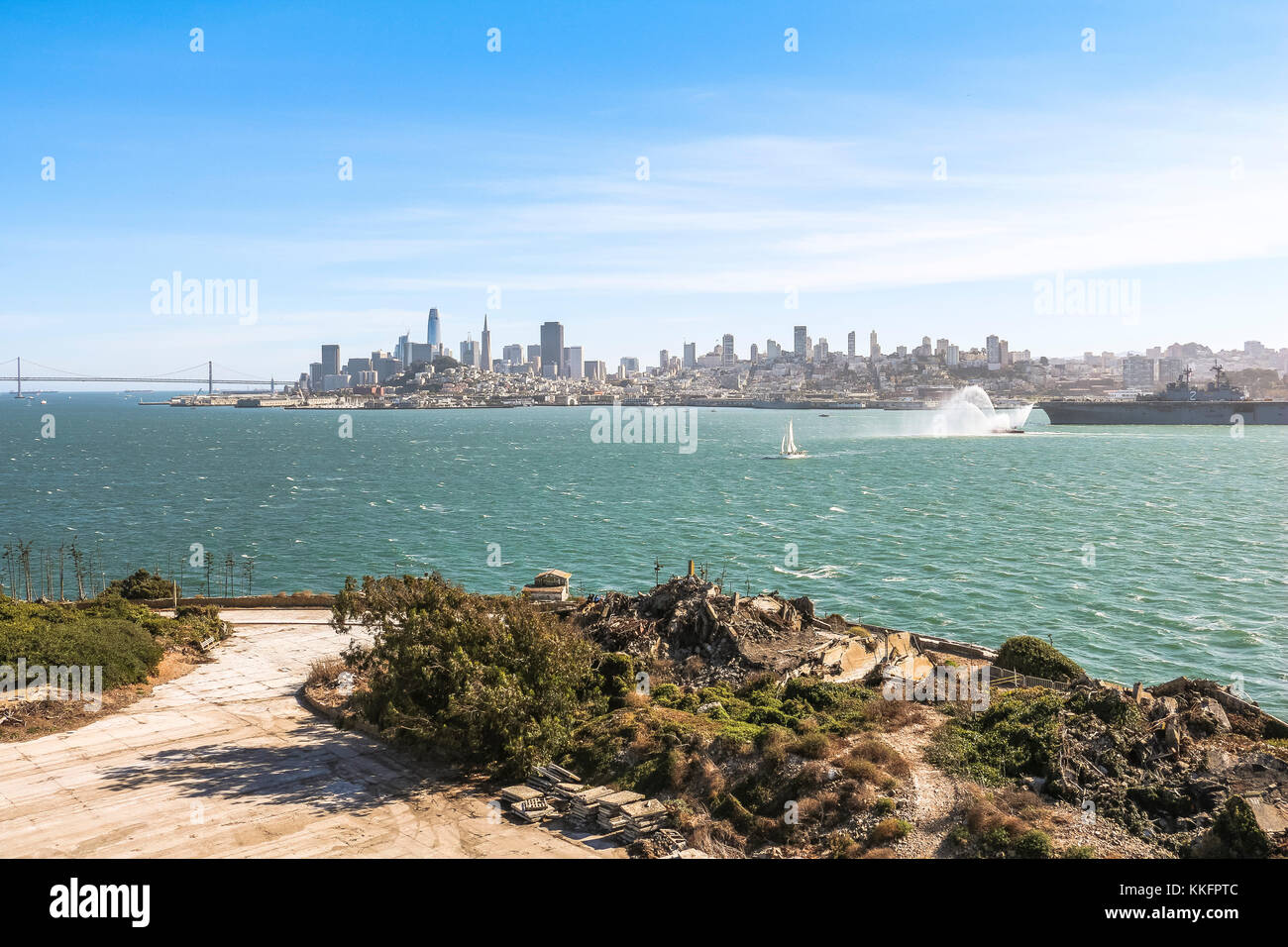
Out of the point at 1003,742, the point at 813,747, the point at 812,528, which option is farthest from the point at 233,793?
the point at 812,528

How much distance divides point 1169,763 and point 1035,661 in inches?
444

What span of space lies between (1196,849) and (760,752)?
8.99 metres

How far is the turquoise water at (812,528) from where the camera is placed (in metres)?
51.8

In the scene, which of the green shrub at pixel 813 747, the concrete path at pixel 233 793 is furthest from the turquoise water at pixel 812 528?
the concrete path at pixel 233 793

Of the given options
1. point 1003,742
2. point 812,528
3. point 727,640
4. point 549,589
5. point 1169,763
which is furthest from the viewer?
point 812,528

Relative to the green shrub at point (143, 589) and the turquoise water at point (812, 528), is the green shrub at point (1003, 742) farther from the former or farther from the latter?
the green shrub at point (143, 589)

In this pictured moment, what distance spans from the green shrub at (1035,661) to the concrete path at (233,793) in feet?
61.0

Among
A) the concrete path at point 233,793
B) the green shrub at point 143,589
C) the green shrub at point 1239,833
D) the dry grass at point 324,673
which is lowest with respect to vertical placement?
the concrete path at point 233,793

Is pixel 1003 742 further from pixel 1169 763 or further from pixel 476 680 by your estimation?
pixel 476 680

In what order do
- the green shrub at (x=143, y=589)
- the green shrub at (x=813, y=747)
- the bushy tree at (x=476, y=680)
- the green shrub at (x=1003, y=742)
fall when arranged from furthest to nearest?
the green shrub at (x=143, y=589), the bushy tree at (x=476, y=680), the green shrub at (x=813, y=747), the green shrub at (x=1003, y=742)

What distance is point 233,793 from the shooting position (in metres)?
22.3

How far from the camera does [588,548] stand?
70.5 metres
